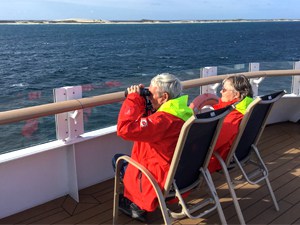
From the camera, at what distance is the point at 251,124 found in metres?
2.63

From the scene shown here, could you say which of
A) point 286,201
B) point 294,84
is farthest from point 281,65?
point 286,201

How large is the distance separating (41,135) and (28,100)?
328 mm

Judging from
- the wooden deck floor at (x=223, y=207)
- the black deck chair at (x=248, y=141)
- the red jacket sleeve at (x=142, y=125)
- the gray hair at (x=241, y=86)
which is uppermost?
the gray hair at (x=241, y=86)

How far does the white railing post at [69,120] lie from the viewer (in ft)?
9.25

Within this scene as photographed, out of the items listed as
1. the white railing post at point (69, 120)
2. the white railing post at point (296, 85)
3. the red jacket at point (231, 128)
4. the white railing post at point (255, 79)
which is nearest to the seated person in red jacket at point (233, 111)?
the red jacket at point (231, 128)

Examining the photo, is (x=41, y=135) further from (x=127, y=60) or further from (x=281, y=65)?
(x=127, y=60)

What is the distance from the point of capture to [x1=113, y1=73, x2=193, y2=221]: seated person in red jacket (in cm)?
204

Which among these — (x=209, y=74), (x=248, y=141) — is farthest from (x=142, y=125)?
(x=209, y=74)

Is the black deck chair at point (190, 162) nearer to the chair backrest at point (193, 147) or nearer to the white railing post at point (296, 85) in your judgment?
the chair backrest at point (193, 147)

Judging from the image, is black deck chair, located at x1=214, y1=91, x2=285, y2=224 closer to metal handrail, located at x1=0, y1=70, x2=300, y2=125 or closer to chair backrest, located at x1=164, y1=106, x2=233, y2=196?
chair backrest, located at x1=164, y1=106, x2=233, y2=196

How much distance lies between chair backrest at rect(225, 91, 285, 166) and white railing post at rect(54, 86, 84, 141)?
4.00 ft

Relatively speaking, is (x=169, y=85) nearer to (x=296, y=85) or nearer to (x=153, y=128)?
(x=153, y=128)

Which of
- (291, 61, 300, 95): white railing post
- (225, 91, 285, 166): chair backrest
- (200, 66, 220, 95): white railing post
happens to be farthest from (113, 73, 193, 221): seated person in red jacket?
(291, 61, 300, 95): white railing post

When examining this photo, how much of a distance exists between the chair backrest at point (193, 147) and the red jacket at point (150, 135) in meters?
0.09
